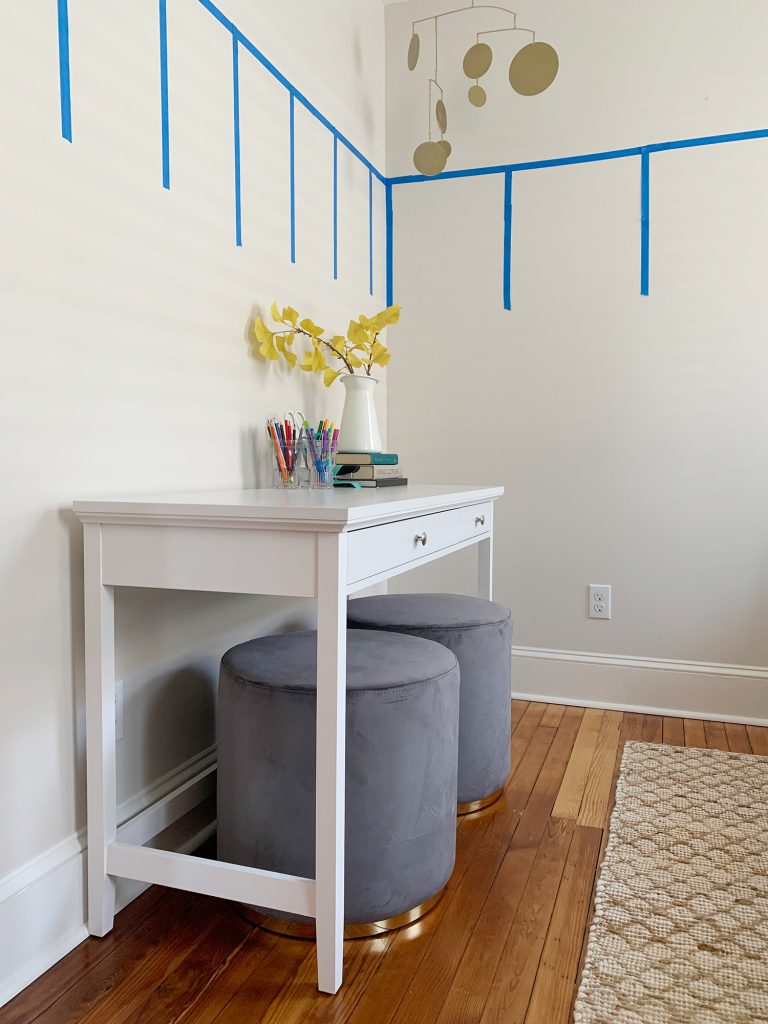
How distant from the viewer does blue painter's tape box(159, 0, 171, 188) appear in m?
1.56

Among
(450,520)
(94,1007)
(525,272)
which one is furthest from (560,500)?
(94,1007)

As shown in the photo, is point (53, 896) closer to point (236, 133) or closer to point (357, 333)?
point (357, 333)

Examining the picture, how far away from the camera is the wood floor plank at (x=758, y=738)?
2275 millimetres

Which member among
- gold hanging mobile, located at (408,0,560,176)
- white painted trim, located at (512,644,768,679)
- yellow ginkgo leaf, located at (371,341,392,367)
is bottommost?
white painted trim, located at (512,644,768,679)

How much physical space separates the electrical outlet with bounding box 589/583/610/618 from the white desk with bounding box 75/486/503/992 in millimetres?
1437

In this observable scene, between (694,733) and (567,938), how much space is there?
48.5 inches

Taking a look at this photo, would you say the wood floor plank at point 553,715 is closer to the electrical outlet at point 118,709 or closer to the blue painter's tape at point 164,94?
the electrical outlet at point 118,709

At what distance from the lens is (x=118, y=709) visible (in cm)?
146

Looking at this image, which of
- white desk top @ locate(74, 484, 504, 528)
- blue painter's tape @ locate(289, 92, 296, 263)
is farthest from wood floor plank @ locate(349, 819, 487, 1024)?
blue painter's tape @ locate(289, 92, 296, 263)

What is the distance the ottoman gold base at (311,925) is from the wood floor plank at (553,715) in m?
1.20

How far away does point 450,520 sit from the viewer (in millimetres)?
1801

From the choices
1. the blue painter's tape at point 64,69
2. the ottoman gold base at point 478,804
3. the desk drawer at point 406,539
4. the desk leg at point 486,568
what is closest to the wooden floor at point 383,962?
the ottoman gold base at point 478,804

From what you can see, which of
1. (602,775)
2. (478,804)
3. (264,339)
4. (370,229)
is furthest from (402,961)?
(370,229)

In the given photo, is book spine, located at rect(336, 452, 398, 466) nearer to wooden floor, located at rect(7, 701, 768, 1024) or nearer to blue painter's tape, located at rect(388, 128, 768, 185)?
wooden floor, located at rect(7, 701, 768, 1024)
